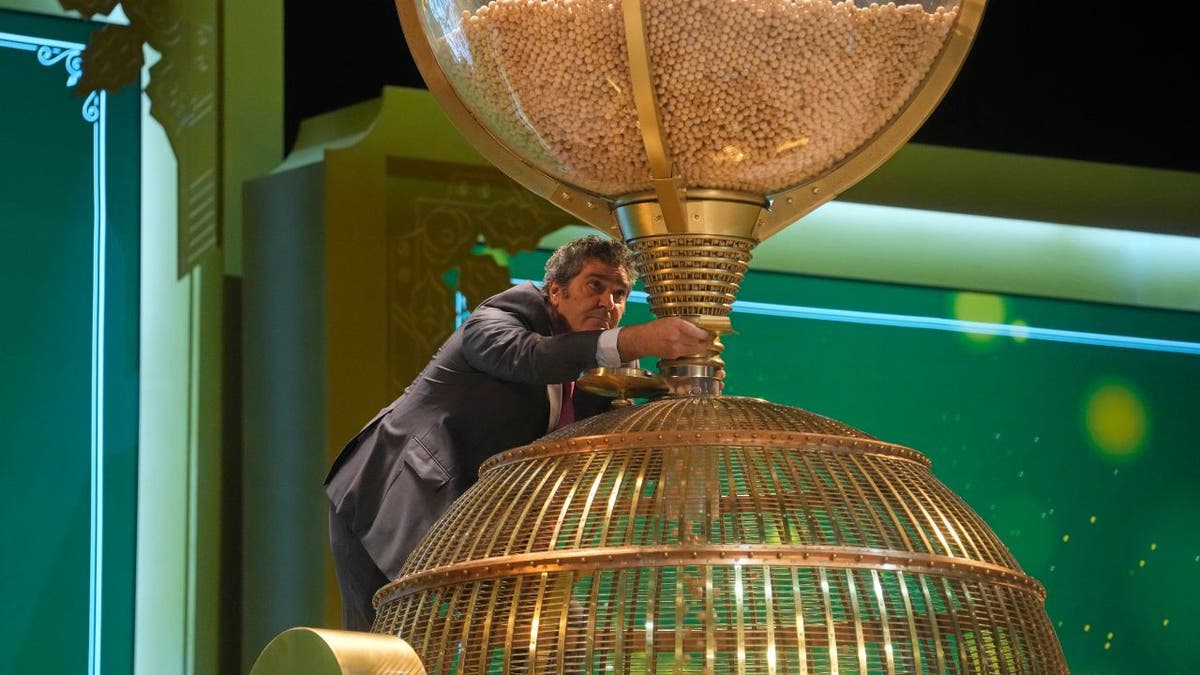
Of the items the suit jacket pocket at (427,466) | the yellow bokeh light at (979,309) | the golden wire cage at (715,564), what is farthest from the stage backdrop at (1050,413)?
the golden wire cage at (715,564)

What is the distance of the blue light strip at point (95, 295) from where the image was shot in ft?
12.9

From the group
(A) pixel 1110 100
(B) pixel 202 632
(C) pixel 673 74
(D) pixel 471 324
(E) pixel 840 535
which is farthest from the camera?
(A) pixel 1110 100

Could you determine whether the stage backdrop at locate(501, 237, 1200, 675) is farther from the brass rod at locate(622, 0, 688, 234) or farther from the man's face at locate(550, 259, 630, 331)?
the brass rod at locate(622, 0, 688, 234)

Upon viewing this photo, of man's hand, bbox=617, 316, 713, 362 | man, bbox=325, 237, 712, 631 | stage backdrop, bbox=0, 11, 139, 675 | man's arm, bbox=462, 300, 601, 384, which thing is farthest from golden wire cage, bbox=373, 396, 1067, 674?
stage backdrop, bbox=0, 11, 139, 675

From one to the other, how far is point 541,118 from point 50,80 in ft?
9.46

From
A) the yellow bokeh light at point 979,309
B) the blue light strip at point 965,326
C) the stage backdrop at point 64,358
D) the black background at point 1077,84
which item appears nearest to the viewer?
the stage backdrop at point 64,358

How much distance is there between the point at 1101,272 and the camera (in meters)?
5.04

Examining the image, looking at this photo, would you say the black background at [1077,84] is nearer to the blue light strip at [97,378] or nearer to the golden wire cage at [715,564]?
the blue light strip at [97,378]

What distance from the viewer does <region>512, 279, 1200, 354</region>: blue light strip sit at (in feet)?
15.4

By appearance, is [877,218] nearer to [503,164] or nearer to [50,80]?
[50,80]

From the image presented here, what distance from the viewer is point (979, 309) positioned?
4906 mm

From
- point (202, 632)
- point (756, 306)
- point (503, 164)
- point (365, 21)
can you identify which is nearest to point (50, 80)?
point (365, 21)

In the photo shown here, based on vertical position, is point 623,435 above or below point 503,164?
below

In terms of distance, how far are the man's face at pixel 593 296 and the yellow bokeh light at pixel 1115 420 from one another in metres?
→ 2.67
